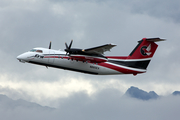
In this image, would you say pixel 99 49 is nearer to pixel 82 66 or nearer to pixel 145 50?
pixel 82 66

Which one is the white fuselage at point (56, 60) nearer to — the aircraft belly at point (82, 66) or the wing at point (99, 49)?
the aircraft belly at point (82, 66)

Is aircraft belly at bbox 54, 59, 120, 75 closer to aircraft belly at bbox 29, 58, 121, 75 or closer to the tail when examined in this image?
aircraft belly at bbox 29, 58, 121, 75

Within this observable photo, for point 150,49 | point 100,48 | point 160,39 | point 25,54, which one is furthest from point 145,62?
point 25,54

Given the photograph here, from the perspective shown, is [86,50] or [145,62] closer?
[86,50]

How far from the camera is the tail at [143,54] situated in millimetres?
30000

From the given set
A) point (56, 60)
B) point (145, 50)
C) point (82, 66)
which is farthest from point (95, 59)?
point (145, 50)

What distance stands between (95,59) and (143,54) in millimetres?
7164

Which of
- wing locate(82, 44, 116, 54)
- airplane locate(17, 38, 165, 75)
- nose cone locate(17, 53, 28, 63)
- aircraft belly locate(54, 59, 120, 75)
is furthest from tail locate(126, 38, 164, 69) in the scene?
nose cone locate(17, 53, 28, 63)

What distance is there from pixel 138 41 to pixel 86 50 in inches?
340

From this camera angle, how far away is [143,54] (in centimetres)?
3036

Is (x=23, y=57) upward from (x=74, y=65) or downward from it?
upward

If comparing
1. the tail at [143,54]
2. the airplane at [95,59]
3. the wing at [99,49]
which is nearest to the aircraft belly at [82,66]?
the airplane at [95,59]

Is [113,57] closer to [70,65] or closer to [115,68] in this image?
[115,68]

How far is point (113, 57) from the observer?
97.9ft
